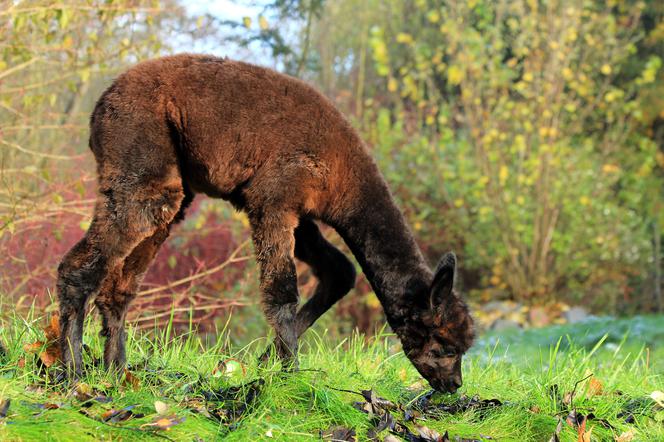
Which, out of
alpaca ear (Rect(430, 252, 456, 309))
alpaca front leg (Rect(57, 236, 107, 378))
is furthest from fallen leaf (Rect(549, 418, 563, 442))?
alpaca front leg (Rect(57, 236, 107, 378))

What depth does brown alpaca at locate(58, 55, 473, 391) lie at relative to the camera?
4.21 m

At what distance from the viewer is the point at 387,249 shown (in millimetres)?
4672

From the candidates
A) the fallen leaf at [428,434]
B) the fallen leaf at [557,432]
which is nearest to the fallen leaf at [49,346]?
the fallen leaf at [428,434]

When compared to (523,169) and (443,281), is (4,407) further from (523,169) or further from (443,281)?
(523,169)

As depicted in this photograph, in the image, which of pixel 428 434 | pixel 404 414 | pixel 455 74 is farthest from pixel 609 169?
pixel 428 434

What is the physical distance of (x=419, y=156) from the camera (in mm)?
12906

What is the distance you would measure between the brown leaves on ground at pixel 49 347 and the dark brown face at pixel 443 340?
2106 millimetres

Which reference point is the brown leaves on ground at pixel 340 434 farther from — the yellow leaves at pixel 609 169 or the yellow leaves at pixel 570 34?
the yellow leaves at pixel 609 169

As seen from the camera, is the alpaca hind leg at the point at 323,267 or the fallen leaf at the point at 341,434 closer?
the fallen leaf at the point at 341,434

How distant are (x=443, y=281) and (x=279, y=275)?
0.96 meters

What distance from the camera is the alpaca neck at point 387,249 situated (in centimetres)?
465

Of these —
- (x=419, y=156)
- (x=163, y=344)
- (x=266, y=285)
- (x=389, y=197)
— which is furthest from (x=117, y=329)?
(x=419, y=156)

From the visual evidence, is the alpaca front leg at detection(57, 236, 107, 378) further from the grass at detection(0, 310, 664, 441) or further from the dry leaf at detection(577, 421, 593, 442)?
the dry leaf at detection(577, 421, 593, 442)

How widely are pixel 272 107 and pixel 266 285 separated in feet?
3.52
